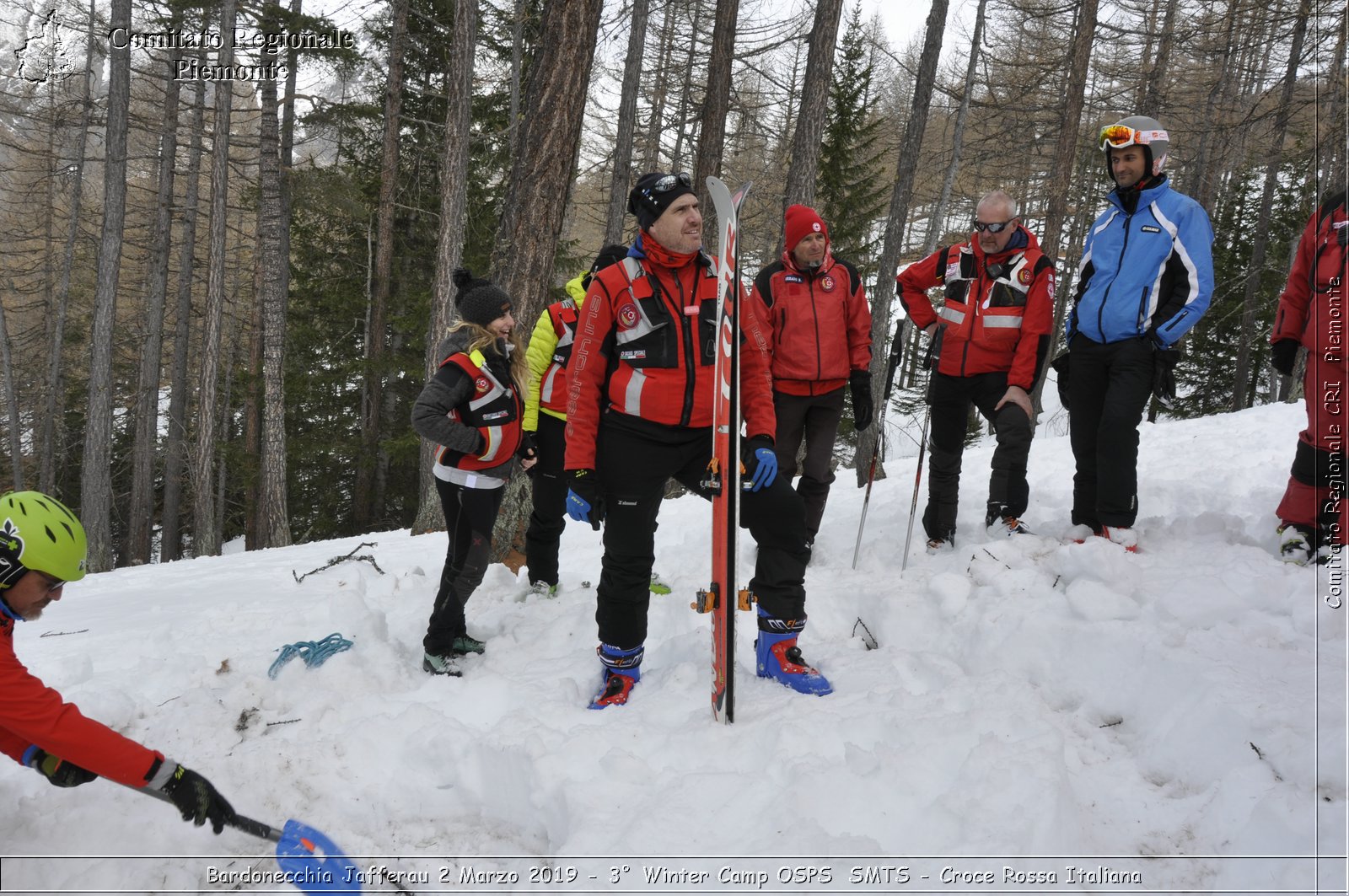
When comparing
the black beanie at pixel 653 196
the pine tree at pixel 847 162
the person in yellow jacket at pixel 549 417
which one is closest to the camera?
the black beanie at pixel 653 196

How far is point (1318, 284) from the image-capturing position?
385 centimetres

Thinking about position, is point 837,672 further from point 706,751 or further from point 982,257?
point 982,257

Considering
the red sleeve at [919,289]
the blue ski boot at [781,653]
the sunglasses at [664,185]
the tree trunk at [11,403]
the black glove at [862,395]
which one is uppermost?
the sunglasses at [664,185]

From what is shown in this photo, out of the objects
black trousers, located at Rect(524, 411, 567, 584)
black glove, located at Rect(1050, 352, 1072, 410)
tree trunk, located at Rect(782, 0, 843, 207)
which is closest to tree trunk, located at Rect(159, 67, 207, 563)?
tree trunk, located at Rect(782, 0, 843, 207)

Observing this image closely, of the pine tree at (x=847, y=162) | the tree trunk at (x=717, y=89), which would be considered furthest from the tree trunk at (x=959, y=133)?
the tree trunk at (x=717, y=89)

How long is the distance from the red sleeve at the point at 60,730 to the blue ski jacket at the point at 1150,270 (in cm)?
503

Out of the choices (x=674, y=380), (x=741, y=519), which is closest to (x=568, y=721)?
(x=741, y=519)

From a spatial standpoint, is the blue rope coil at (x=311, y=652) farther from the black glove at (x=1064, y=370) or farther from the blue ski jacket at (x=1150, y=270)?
the blue ski jacket at (x=1150, y=270)

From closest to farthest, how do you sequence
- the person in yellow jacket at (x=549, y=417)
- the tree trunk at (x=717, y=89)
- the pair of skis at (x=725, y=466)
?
the pair of skis at (x=725, y=466) < the person in yellow jacket at (x=549, y=417) < the tree trunk at (x=717, y=89)

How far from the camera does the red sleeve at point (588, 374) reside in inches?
128

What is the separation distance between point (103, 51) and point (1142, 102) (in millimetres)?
20995

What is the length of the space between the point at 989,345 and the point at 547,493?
305 cm

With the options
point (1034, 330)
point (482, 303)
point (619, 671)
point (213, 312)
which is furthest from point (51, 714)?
point (213, 312)

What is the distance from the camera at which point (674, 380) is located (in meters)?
3.24
